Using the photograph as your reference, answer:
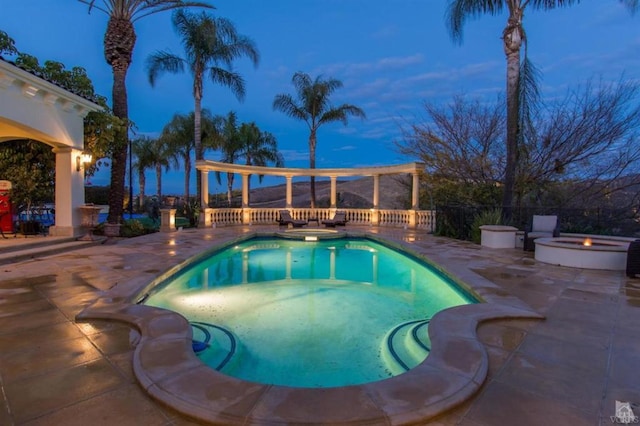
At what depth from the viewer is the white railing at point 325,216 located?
630 inches

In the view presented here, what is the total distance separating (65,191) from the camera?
33.1 feet

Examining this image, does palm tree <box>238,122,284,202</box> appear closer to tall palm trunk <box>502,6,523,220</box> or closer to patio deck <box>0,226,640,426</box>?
tall palm trunk <box>502,6,523,220</box>

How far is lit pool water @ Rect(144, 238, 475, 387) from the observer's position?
3650 millimetres

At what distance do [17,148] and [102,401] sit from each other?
12595 millimetres

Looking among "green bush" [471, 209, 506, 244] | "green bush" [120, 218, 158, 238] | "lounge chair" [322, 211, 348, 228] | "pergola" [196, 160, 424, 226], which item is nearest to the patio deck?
"green bush" [471, 209, 506, 244]

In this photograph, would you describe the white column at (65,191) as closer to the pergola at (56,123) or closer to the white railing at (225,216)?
the pergola at (56,123)

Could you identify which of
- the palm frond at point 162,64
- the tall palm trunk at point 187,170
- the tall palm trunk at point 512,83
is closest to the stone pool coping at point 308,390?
the tall palm trunk at point 512,83

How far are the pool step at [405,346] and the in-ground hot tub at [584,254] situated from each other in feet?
15.0

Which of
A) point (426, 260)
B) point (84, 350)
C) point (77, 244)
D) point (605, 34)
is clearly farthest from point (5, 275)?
point (605, 34)

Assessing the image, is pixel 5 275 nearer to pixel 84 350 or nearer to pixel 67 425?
pixel 84 350

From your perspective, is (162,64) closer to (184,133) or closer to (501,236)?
(184,133)

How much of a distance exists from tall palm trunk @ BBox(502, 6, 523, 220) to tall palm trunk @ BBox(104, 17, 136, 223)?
1321cm

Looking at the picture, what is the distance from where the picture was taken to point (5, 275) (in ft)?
20.3

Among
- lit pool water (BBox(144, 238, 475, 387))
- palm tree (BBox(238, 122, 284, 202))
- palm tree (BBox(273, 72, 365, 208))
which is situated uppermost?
palm tree (BBox(273, 72, 365, 208))
